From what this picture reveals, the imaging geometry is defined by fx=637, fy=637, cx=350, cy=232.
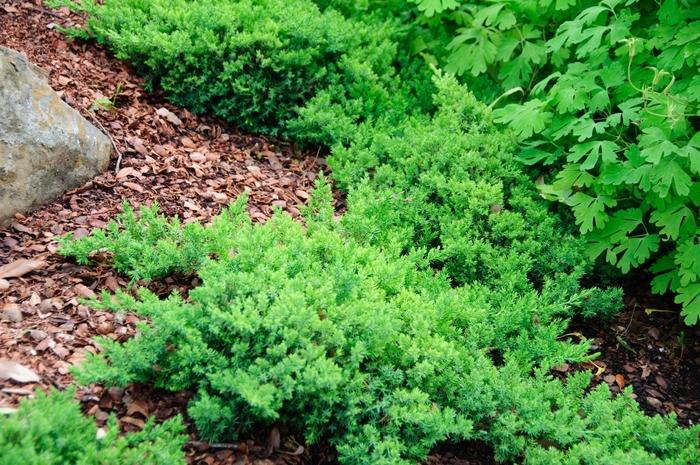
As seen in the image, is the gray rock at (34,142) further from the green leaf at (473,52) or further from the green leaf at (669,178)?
the green leaf at (669,178)

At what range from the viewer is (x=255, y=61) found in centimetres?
456

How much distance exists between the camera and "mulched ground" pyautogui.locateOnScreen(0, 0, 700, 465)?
2705 mm

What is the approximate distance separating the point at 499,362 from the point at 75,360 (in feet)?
6.88

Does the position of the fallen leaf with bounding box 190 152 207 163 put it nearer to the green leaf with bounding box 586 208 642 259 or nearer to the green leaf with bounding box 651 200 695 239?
the green leaf with bounding box 586 208 642 259

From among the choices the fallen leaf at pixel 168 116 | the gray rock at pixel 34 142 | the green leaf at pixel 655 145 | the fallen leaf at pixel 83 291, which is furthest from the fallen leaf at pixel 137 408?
the green leaf at pixel 655 145

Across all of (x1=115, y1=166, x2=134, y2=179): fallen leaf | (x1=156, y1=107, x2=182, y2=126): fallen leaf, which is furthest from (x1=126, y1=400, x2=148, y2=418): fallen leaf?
(x1=156, y1=107, x2=182, y2=126): fallen leaf

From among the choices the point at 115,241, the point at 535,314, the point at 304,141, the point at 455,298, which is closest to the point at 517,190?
the point at 535,314

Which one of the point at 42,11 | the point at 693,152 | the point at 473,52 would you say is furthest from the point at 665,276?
the point at 42,11

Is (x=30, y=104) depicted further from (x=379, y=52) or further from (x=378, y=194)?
(x=379, y=52)

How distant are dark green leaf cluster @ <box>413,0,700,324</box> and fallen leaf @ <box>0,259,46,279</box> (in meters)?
2.81

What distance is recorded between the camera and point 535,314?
11.6ft

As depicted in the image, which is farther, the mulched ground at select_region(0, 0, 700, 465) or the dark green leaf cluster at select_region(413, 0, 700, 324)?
the dark green leaf cluster at select_region(413, 0, 700, 324)

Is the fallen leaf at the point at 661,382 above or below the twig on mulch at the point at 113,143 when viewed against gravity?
above

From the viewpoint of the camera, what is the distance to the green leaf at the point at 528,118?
3.87 meters
